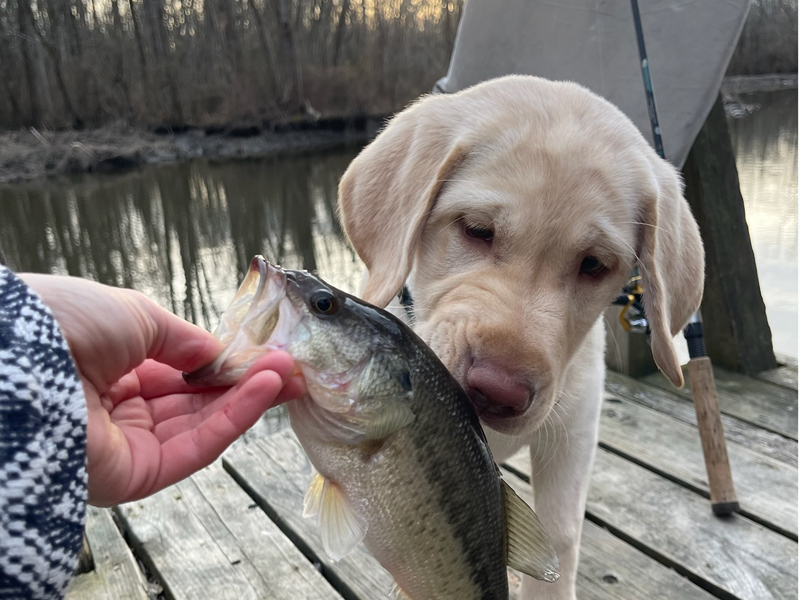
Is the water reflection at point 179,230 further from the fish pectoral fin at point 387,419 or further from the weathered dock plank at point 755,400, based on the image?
the fish pectoral fin at point 387,419

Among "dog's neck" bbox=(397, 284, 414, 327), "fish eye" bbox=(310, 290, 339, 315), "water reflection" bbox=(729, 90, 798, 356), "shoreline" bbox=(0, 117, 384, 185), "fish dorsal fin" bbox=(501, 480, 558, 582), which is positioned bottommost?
"shoreline" bbox=(0, 117, 384, 185)

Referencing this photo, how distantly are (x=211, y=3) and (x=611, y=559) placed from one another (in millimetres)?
26722

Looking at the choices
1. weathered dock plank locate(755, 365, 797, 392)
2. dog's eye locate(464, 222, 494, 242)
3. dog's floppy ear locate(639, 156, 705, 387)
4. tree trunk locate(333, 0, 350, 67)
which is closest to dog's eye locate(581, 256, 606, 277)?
dog's floppy ear locate(639, 156, 705, 387)

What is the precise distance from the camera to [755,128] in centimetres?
1497

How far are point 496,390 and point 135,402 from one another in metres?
0.92

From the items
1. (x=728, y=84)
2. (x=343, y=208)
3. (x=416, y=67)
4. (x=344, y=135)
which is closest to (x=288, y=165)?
(x=344, y=135)

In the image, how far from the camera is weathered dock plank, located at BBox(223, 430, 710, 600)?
2.49 meters

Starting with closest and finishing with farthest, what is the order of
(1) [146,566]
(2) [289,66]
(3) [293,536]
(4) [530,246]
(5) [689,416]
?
(4) [530,246] < (1) [146,566] < (3) [293,536] < (5) [689,416] < (2) [289,66]

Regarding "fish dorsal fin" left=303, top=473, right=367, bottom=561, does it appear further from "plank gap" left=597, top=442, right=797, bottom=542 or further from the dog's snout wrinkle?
"plank gap" left=597, top=442, right=797, bottom=542

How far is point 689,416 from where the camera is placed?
12.1ft

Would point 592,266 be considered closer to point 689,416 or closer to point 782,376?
point 689,416

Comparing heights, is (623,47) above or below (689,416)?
above

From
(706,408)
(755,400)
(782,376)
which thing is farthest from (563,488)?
(782,376)

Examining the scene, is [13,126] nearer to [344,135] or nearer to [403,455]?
[344,135]
